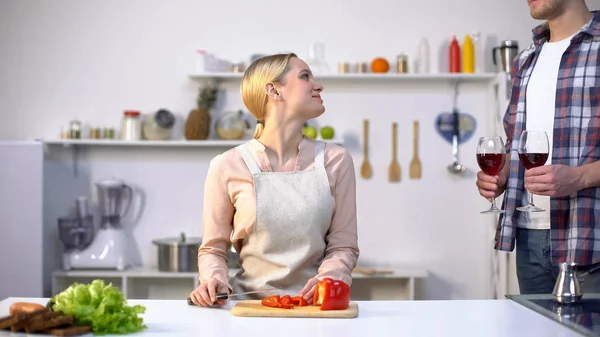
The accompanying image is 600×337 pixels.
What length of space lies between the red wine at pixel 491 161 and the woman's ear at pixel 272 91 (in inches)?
23.3

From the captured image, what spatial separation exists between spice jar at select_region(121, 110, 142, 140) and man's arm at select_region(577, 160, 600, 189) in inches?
116

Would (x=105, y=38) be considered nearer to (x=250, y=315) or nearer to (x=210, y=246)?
(x=210, y=246)

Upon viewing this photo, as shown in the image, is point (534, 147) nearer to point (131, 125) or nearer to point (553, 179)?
point (553, 179)

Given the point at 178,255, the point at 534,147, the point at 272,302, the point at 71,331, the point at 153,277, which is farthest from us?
the point at 153,277

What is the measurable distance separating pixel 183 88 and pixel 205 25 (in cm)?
39

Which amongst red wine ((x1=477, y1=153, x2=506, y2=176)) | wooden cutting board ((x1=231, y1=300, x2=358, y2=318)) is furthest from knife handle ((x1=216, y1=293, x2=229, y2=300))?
red wine ((x1=477, y1=153, x2=506, y2=176))

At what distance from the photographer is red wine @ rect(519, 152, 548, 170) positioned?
2000 millimetres

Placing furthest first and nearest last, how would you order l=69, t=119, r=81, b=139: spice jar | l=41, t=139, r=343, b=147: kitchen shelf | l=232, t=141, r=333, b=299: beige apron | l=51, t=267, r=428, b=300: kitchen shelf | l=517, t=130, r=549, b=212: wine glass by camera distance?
l=69, t=119, r=81, b=139: spice jar < l=41, t=139, r=343, b=147: kitchen shelf < l=51, t=267, r=428, b=300: kitchen shelf < l=232, t=141, r=333, b=299: beige apron < l=517, t=130, r=549, b=212: wine glass

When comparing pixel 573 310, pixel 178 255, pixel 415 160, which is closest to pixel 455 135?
pixel 415 160

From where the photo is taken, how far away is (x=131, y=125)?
4535mm

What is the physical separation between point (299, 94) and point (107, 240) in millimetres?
2592

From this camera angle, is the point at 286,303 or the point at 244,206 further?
the point at 244,206

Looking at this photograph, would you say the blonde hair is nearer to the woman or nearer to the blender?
the woman

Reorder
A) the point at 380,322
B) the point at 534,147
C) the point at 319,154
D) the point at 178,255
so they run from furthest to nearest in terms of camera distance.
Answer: the point at 178,255
the point at 319,154
the point at 534,147
the point at 380,322
